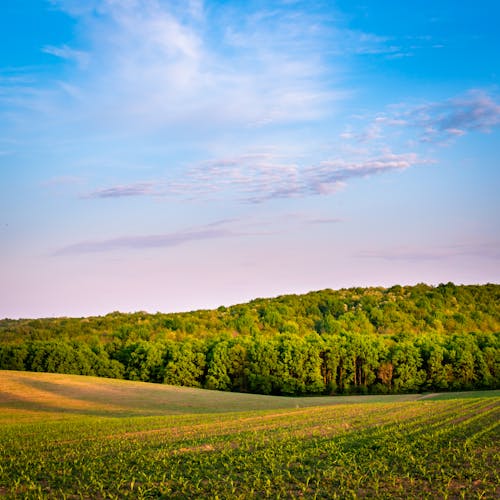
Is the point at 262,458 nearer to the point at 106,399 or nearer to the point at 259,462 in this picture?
the point at 259,462

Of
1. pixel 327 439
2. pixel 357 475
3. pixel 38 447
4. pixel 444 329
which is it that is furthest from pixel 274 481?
pixel 444 329

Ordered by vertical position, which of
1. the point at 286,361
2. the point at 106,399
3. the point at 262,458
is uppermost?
the point at 286,361

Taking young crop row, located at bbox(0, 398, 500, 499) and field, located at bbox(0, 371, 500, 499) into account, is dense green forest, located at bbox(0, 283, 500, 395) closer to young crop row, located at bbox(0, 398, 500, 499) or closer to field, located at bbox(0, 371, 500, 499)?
field, located at bbox(0, 371, 500, 499)

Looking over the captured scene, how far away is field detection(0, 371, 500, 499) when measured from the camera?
53.4ft

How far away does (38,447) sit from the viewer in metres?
25.6

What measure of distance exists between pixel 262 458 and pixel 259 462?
87 centimetres

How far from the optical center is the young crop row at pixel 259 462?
1617 centimetres

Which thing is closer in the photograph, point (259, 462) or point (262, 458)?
point (259, 462)

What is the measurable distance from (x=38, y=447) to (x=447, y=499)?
18289 mm

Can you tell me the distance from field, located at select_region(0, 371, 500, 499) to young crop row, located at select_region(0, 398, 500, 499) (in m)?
0.05

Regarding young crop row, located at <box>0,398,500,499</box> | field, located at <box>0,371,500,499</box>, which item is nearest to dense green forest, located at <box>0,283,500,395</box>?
field, located at <box>0,371,500,499</box>

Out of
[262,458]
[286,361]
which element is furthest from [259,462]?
[286,361]

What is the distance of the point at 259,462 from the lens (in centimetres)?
2048

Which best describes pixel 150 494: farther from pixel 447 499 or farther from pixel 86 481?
pixel 447 499
